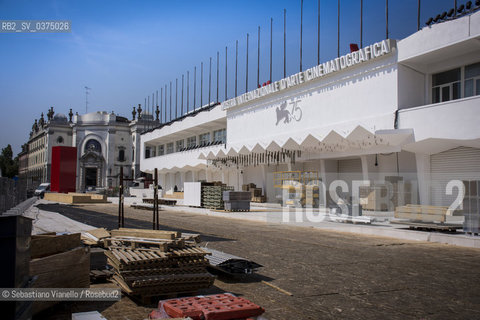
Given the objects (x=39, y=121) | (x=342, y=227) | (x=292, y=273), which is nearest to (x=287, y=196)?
(x=342, y=227)

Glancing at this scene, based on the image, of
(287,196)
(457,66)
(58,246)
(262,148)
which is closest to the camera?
(58,246)

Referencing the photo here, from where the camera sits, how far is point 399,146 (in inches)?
813

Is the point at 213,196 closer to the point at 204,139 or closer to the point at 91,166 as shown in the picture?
the point at 204,139

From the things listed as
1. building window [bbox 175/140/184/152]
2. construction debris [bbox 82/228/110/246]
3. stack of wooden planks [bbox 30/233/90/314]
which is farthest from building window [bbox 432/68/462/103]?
building window [bbox 175/140/184/152]

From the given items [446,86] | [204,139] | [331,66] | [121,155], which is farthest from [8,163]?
[446,86]

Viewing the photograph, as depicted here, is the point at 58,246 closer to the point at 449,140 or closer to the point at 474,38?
the point at 449,140

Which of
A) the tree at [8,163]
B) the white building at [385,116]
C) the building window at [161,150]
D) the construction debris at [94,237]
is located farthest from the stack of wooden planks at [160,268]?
the tree at [8,163]

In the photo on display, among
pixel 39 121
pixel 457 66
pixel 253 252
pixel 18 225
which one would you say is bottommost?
pixel 253 252

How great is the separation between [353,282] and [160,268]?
343cm

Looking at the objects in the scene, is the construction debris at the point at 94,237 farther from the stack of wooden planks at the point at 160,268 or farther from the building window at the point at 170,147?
the building window at the point at 170,147

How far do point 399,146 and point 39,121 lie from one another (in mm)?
119419

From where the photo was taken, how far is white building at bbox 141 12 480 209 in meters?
18.4

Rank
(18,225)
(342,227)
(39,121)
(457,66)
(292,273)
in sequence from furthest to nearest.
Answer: (39,121) < (457,66) < (342,227) < (292,273) < (18,225)

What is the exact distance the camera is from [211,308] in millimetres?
4277
